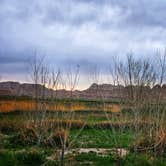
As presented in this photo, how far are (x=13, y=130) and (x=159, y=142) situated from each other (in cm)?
1236

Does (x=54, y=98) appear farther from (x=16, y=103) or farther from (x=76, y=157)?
(x=16, y=103)

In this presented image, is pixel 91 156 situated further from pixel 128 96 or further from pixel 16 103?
pixel 16 103

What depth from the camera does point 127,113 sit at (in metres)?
13.8

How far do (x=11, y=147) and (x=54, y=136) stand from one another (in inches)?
82.2

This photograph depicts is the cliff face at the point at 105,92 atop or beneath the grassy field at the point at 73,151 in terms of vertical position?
atop

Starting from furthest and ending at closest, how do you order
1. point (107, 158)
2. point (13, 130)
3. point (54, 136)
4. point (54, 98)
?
point (13, 130) < point (54, 136) < point (107, 158) < point (54, 98)

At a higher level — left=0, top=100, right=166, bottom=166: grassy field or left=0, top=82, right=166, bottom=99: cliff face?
left=0, top=82, right=166, bottom=99: cliff face

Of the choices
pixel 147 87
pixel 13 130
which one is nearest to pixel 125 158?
pixel 147 87


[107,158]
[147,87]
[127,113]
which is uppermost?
[147,87]

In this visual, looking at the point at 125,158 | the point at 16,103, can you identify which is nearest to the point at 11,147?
the point at 125,158

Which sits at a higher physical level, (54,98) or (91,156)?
(54,98)

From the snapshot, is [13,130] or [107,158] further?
[13,130]

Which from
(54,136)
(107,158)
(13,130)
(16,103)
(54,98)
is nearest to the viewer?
(54,98)

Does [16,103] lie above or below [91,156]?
above
